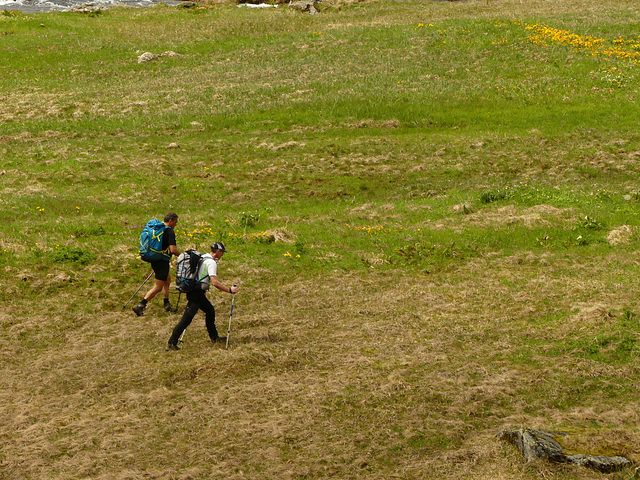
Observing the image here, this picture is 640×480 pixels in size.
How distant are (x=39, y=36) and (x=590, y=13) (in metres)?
50.6

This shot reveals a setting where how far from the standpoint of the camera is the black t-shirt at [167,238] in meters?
14.9

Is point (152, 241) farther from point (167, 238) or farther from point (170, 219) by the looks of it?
point (170, 219)

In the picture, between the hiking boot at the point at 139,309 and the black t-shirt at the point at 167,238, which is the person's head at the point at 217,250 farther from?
the hiking boot at the point at 139,309

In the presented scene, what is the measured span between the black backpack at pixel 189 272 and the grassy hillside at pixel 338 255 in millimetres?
1785

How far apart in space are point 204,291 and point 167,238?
8.23ft

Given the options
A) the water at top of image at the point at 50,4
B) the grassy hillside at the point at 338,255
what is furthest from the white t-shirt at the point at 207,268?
the water at top of image at the point at 50,4

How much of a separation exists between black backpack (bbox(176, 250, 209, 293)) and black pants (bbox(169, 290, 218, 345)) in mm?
195

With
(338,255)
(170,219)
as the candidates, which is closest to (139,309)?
(170,219)

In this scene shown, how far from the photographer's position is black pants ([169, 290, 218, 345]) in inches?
517

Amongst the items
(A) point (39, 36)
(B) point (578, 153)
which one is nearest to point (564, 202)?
(B) point (578, 153)

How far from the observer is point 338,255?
64.5 ft

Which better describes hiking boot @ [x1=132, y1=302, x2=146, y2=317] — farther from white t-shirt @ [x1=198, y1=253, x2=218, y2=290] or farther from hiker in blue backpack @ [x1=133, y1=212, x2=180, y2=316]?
white t-shirt @ [x1=198, y1=253, x2=218, y2=290]

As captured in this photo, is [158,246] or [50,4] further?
[50,4]

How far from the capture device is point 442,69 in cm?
4141
